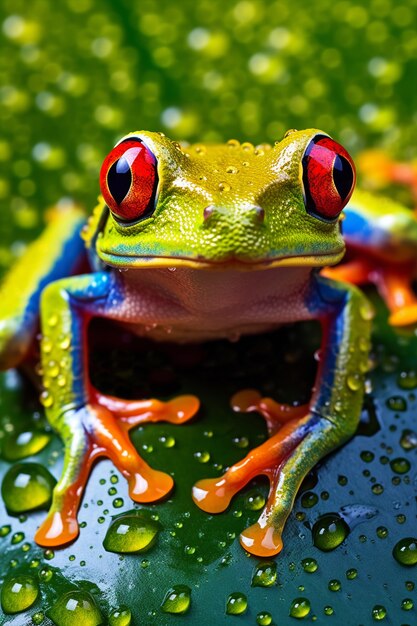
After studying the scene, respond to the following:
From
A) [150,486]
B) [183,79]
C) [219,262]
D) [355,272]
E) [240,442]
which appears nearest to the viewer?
[219,262]

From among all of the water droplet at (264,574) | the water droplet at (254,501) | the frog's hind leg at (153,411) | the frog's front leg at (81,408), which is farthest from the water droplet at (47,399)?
the water droplet at (264,574)

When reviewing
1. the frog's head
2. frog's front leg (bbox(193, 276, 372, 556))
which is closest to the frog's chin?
the frog's head

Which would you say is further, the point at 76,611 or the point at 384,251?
the point at 384,251

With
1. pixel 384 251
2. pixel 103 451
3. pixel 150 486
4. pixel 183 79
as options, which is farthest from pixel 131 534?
pixel 183 79

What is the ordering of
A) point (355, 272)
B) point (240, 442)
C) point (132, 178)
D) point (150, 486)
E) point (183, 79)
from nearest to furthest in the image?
point (132, 178), point (150, 486), point (240, 442), point (355, 272), point (183, 79)

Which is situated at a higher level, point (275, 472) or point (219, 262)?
point (219, 262)

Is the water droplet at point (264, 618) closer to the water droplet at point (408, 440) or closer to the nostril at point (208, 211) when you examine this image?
the water droplet at point (408, 440)

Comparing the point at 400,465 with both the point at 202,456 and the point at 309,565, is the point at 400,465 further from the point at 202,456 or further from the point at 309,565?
the point at 202,456
